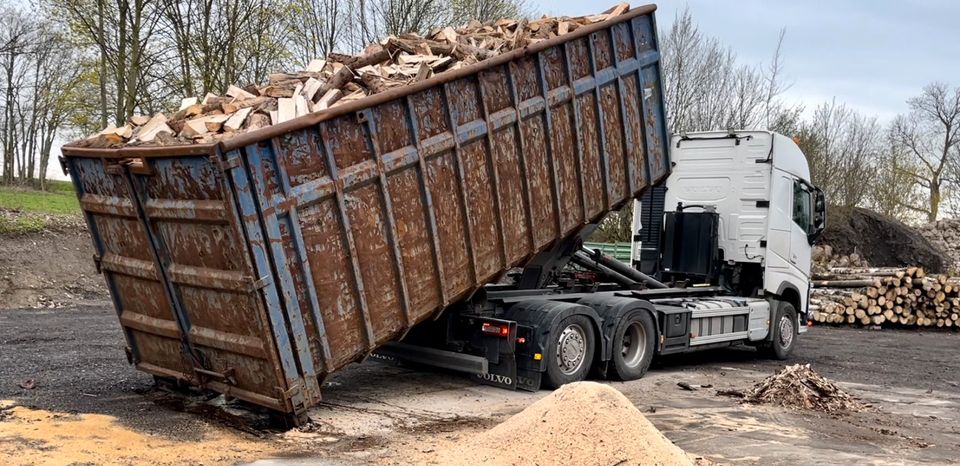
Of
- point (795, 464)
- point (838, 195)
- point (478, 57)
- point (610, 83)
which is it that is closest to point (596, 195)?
point (610, 83)

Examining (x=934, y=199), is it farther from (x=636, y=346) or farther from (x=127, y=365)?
(x=127, y=365)

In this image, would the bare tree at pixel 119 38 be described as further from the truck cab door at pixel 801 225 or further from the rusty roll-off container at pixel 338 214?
the truck cab door at pixel 801 225

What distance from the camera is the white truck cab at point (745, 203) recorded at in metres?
11.9

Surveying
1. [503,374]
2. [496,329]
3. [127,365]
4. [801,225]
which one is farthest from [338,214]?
[801,225]

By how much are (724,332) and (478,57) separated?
575 centimetres

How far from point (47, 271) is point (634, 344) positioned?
13.8 meters

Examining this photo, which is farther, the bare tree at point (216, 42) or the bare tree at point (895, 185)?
the bare tree at point (895, 185)

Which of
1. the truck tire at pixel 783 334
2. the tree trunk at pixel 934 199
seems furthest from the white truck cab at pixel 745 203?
the tree trunk at pixel 934 199

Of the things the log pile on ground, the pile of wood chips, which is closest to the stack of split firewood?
the pile of wood chips

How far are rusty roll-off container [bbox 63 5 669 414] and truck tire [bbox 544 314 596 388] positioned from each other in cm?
93

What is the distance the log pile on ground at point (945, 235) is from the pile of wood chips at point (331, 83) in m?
29.1

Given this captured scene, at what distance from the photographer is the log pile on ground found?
3291 cm

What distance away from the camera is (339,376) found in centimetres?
955

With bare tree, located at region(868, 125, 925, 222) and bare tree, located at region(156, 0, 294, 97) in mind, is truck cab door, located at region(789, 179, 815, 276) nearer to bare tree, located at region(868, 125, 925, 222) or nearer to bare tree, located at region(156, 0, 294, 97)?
bare tree, located at region(156, 0, 294, 97)
